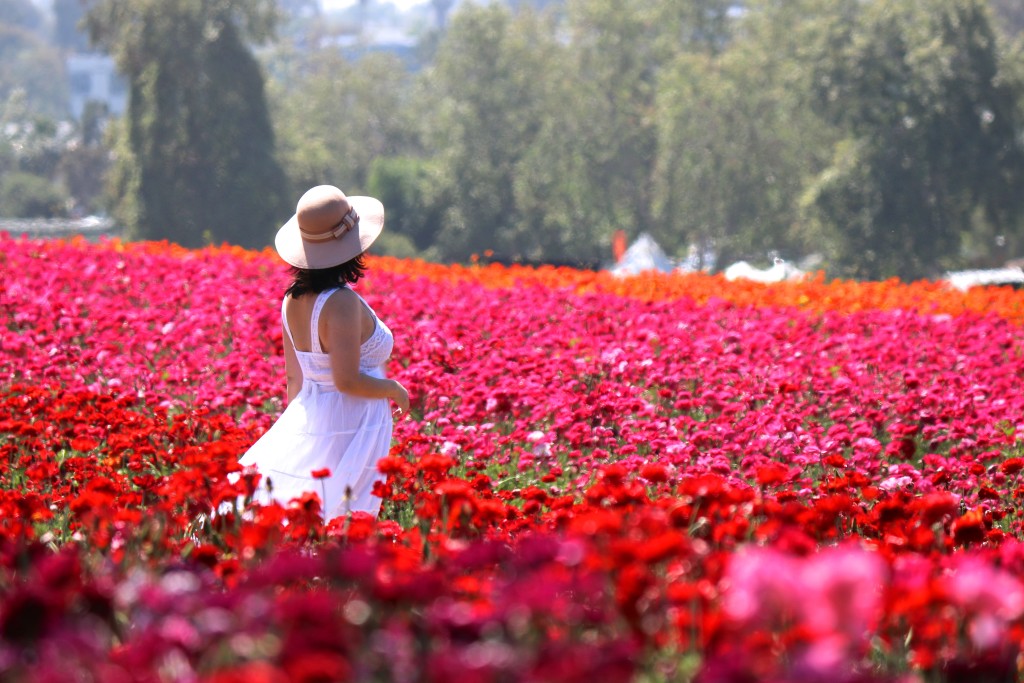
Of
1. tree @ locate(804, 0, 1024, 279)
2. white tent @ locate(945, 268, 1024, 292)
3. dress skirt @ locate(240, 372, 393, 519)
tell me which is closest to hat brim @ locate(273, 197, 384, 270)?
dress skirt @ locate(240, 372, 393, 519)

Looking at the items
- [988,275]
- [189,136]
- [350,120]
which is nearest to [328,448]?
[189,136]

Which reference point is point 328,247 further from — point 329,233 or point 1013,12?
point 1013,12

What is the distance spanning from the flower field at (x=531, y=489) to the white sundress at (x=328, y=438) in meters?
0.27

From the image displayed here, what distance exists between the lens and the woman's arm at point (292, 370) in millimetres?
4602

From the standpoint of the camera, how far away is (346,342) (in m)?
4.30

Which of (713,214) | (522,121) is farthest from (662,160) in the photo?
(522,121)

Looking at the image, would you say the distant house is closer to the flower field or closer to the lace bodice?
the flower field

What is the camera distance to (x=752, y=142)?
40.2 meters

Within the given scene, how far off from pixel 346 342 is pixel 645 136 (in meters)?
40.8

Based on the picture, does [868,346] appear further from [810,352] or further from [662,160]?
[662,160]

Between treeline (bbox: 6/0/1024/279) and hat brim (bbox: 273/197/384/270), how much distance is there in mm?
26546

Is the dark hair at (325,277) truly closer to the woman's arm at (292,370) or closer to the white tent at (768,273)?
the woman's arm at (292,370)

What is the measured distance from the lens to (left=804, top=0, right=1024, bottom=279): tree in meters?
34.4

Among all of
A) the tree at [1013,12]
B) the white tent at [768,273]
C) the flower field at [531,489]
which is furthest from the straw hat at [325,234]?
the tree at [1013,12]
